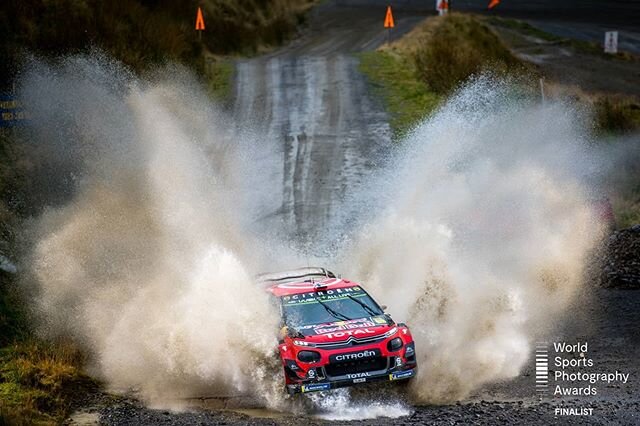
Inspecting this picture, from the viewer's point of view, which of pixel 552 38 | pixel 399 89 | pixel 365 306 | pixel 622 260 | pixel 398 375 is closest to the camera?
pixel 398 375

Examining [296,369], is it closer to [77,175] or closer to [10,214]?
[10,214]

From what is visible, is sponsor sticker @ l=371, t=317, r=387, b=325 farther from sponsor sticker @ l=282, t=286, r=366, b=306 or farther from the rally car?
sponsor sticker @ l=282, t=286, r=366, b=306

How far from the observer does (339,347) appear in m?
11.8

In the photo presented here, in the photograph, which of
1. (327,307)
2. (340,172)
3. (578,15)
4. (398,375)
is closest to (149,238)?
(327,307)

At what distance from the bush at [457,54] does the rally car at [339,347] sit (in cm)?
1855

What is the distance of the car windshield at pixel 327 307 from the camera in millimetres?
12594

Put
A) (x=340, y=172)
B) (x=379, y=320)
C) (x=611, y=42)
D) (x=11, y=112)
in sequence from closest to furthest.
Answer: (x=379, y=320) → (x=11, y=112) → (x=340, y=172) → (x=611, y=42)

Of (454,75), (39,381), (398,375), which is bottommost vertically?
(454,75)

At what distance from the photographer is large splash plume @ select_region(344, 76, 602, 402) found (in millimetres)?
13844

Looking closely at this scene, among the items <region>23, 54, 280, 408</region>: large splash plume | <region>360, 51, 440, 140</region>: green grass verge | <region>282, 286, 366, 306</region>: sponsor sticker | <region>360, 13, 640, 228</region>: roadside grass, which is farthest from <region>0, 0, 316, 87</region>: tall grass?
<region>282, 286, 366, 306</region>: sponsor sticker

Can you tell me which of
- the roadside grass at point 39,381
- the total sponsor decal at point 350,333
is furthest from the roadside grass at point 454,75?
the roadside grass at point 39,381

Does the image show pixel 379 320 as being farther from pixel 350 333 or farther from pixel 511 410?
pixel 511 410

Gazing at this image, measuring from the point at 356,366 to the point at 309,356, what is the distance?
56cm

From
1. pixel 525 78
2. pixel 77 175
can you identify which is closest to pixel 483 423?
pixel 77 175
